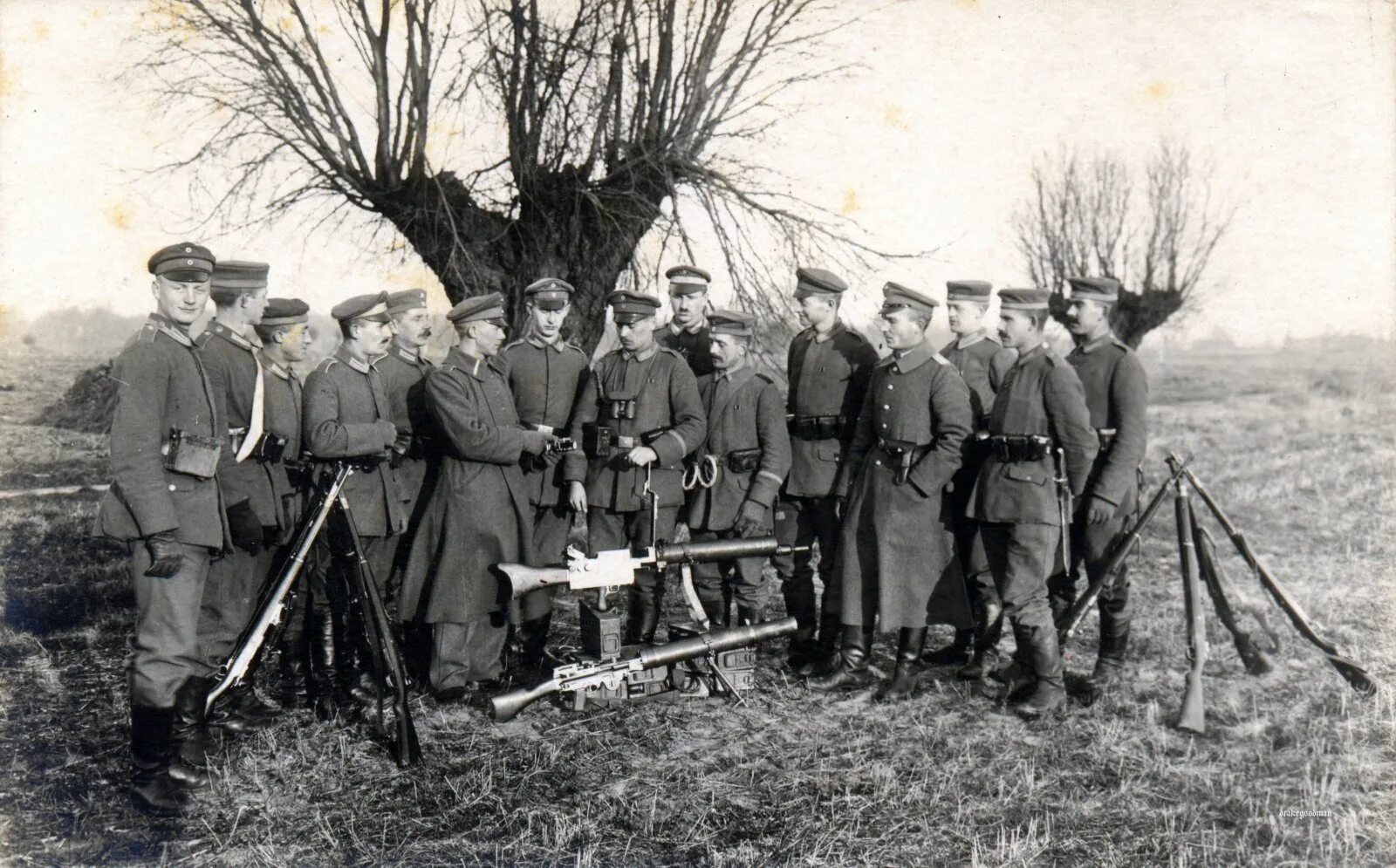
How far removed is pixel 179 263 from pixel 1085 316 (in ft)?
16.0

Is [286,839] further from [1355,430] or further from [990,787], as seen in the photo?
[1355,430]

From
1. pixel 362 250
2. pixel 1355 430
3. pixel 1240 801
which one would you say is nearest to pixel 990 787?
pixel 1240 801

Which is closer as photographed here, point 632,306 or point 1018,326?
→ point 1018,326

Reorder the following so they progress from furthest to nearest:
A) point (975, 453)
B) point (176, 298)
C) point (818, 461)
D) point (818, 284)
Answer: point (818, 284) < point (818, 461) < point (975, 453) < point (176, 298)

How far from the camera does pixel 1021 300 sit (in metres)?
5.12

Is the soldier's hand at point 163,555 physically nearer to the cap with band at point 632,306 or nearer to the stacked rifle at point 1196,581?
the cap with band at point 632,306

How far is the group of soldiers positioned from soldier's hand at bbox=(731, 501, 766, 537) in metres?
0.02

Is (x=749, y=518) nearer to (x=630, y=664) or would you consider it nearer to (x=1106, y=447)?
(x=630, y=664)

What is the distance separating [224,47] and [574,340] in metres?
3.86

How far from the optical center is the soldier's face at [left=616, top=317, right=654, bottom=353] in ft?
18.1

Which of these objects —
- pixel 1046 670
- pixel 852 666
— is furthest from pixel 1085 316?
pixel 852 666

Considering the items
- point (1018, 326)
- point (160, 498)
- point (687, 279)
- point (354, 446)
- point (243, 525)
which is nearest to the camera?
point (160, 498)

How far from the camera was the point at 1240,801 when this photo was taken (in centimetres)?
388

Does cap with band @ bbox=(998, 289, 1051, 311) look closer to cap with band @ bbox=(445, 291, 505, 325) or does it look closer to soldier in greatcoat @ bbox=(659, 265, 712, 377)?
soldier in greatcoat @ bbox=(659, 265, 712, 377)
